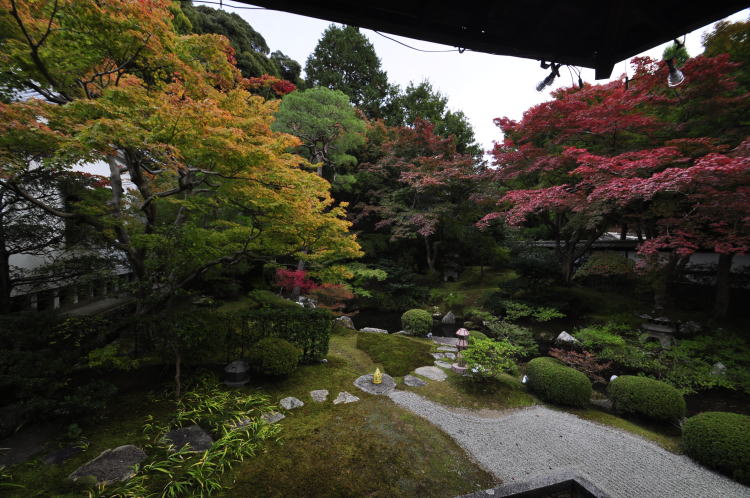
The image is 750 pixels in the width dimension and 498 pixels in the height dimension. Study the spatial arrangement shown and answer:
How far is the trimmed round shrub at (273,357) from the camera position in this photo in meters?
5.37

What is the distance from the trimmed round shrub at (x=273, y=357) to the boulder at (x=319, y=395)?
2.16ft

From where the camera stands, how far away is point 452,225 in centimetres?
1502

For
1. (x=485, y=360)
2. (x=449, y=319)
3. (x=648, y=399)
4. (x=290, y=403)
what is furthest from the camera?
(x=449, y=319)

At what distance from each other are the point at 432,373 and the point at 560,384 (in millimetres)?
2537

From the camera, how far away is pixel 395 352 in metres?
7.56

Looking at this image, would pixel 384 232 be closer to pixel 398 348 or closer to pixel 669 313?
pixel 398 348

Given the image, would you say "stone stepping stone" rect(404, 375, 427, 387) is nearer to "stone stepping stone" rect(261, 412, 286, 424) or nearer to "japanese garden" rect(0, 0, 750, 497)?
"japanese garden" rect(0, 0, 750, 497)

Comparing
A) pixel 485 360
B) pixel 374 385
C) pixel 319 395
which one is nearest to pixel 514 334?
pixel 485 360

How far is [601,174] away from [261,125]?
846 cm

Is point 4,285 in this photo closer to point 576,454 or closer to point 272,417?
point 272,417

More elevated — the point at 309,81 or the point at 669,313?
the point at 309,81

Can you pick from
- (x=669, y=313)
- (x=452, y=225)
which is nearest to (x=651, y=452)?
(x=669, y=313)

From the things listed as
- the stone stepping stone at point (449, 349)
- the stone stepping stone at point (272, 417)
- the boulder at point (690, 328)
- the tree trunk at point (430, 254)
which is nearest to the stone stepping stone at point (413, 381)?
the stone stepping stone at point (449, 349)

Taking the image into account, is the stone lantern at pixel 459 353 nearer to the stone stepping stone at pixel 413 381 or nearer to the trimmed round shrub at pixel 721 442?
the stone stepping stone at pixel 413 381
